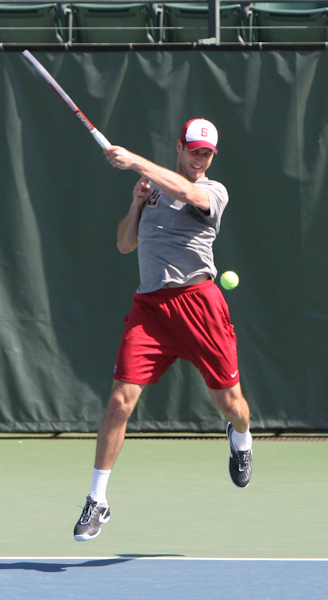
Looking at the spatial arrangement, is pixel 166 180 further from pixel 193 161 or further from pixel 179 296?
pixel 179 296

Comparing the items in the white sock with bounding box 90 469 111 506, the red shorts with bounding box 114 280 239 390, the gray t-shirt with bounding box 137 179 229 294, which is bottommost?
the white sock with bounding box 90 469 111 506

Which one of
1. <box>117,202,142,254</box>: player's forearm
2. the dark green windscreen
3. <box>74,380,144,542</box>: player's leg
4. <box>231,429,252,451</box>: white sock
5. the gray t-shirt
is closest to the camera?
<box>74,380,144,542</box>: player's leg

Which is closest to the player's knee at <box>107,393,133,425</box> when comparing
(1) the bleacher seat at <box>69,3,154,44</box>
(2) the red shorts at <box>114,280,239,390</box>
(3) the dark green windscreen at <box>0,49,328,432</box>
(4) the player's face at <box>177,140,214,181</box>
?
(2) the red shorts at <box>114,280,239,390</box>

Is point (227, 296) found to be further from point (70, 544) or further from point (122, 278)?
point (70, 544)

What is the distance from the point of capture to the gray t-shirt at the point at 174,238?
3791 mm

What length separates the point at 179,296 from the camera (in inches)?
150

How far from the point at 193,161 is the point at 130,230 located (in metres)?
0.40

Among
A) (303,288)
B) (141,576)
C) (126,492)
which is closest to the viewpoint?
(141,576)

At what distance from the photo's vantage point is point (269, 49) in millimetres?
6184

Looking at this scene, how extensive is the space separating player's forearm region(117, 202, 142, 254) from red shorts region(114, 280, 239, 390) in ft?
0.80

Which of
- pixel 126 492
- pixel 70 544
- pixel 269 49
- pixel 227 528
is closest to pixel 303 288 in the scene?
pixel 269 49

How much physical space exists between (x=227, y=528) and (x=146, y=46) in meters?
3.55

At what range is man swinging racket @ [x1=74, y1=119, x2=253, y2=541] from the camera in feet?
12.1

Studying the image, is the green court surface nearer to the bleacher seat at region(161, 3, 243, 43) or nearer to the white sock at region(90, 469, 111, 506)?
the white sock at region(90, 469, 111, 506)
